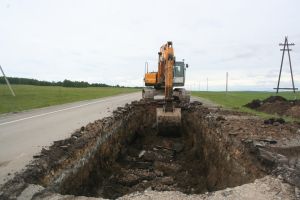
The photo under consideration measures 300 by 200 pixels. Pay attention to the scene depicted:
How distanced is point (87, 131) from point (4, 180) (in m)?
5.56

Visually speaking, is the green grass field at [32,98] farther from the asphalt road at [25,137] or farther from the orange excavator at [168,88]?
the orange excavator at [168,88]

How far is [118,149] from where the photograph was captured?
44.2 feet

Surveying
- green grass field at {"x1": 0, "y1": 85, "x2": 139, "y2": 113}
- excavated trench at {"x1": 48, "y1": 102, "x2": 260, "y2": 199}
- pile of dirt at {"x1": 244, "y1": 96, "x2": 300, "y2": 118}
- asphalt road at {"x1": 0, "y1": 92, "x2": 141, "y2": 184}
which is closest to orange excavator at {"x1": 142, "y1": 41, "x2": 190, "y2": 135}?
excavated trench at {"x1": 48, "y1": 102, "x2": 260, "y2": 199}

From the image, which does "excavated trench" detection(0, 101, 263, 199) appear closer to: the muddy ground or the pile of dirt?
the muddy ground

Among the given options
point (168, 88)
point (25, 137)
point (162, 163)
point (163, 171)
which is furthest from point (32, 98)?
point (163, 171)

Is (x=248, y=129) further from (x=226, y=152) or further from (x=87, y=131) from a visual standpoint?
(x=87, y=131)

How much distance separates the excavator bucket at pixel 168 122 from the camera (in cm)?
1526

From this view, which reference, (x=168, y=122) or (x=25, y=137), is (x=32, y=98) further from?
(x=25, y=137)

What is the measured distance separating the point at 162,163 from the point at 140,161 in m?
0.97

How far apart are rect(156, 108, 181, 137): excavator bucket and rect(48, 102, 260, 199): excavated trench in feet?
1.65

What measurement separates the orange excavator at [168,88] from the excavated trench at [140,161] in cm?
86

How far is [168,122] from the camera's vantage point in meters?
15.3

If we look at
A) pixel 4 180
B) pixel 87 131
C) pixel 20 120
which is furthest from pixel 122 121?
pixel 4 180

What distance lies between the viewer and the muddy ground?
23.6 ft
